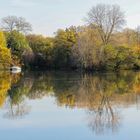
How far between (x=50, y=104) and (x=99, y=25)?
36436mm

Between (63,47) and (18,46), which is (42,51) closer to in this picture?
(18,46)

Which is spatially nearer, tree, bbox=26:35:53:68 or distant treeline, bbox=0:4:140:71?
distant treeline, bbox=0:4:140:71

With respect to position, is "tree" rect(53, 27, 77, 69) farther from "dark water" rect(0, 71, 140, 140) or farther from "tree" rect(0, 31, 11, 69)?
"dark water" rect(0, 71, 140, 140)

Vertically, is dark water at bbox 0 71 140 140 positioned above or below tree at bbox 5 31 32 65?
below

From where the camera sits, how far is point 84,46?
45.4 m

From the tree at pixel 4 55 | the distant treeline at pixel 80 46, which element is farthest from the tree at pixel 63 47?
the tree at pixel 4 55

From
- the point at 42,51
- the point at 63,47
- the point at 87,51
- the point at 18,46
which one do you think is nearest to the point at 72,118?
the point at 87,51

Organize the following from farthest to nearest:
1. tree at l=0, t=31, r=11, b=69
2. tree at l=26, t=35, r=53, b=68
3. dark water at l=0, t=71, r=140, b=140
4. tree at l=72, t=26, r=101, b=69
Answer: tree at l=26, t=35, r=53, b=68 < tree at l=0, t=31, r=11, b=69 < tree at l=72, t=26, r=101, b=69 < dark water at l=0, t=71, r=140, b=140

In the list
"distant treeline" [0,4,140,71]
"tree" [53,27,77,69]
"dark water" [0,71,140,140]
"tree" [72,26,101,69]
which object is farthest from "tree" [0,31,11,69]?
"dark water" [0,71,140,140]

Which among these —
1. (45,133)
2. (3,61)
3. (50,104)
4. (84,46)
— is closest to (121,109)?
(50,104)

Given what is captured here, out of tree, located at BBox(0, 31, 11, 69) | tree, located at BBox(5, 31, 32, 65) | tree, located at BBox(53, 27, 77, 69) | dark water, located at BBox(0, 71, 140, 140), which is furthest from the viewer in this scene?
tree, located at BBox(5, 31, 32, 65)

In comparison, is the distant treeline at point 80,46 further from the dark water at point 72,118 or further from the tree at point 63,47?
the dark water at point 72,118

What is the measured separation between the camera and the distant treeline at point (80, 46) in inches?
1818

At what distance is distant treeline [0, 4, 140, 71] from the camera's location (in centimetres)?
4619
